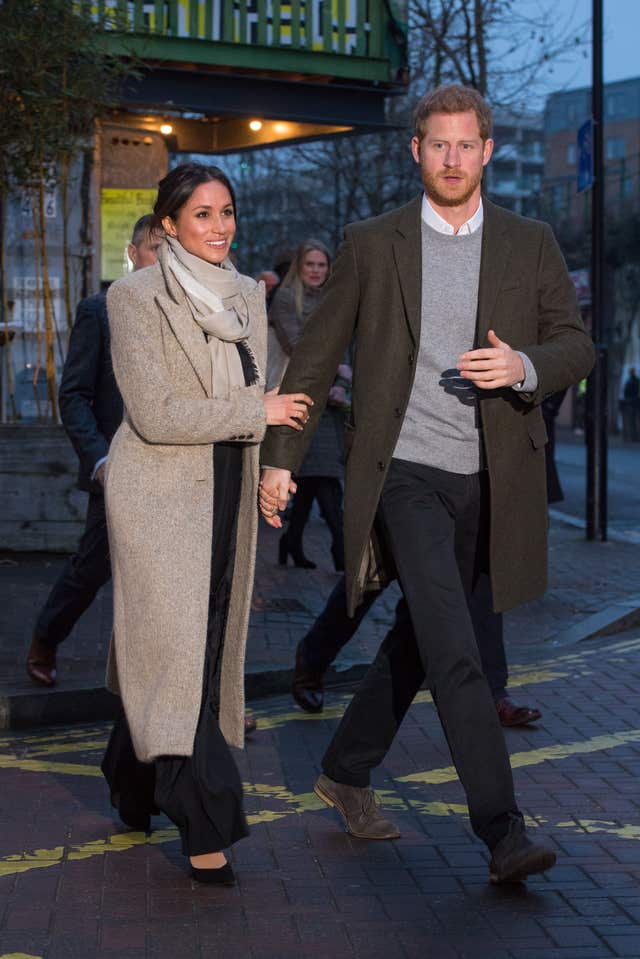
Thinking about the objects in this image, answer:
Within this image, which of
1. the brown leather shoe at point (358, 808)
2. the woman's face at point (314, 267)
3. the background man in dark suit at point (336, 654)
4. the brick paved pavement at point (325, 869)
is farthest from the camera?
the woman's face at point (314, 267)

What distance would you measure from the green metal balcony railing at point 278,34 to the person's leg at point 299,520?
4.36 meters

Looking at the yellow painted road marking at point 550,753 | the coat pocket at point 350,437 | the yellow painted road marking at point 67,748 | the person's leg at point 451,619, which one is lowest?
the yellow painted road marking at point 67,748

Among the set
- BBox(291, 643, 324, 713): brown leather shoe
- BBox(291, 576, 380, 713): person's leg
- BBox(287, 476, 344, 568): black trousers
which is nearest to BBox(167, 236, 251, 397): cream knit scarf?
BBox(291, 576, 380, 713): person's leg

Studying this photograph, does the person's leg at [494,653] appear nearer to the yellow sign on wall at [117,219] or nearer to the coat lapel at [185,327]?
the coat lapel at [185,327]

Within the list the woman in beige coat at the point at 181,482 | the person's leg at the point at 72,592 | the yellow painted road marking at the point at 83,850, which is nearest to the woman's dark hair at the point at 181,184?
the woman in beige coat at the point at 181,482

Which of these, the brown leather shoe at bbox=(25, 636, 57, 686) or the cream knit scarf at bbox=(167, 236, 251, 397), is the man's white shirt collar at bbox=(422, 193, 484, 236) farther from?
the brown leather shoe at bbox=(25, 636, 57, 686)

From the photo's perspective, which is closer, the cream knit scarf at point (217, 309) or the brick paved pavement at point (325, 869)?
the brick paved pavement at point (325, 869)

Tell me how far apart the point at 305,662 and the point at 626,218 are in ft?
174

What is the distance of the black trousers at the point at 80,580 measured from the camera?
6.91 meters

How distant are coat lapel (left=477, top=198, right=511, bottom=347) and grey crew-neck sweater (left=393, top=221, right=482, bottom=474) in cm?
4

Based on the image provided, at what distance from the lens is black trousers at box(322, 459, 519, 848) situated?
14.2 feet

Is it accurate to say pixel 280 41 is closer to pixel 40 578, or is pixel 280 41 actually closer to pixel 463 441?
pixel 40 578

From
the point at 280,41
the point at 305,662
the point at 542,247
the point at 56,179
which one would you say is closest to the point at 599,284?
the point at 280,41

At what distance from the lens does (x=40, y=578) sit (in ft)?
34.6
